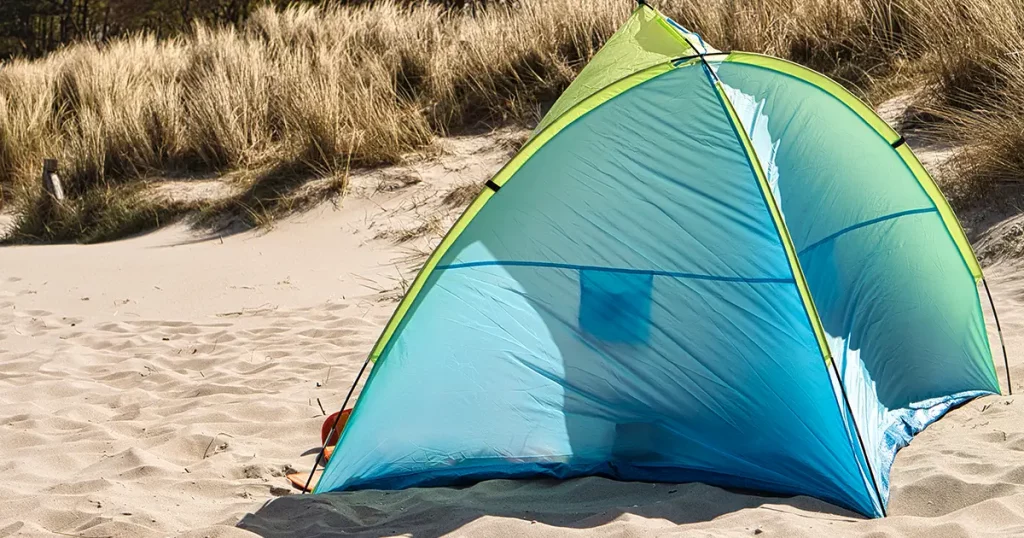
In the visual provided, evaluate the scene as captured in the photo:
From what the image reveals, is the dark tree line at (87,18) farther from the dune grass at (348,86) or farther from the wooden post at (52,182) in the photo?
the wooden post at (52,182)

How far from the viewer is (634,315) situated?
11.4 ft

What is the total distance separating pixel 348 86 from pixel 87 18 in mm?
16997

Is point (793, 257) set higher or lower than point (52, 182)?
higher

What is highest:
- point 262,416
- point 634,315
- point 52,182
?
point 634,315

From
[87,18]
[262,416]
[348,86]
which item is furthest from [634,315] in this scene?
[87,18]

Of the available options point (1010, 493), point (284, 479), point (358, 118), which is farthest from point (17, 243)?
point (1010, 493)

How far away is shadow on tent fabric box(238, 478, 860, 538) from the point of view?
124 inches

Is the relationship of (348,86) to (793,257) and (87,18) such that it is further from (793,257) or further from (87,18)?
(87,18)

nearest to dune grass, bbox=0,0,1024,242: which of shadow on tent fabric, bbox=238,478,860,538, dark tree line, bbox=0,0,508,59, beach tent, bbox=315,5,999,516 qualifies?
beach tent, bbox=315,5,999,516

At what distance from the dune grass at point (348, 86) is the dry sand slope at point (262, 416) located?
1.12 metres

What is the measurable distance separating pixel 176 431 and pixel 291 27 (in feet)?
29.6

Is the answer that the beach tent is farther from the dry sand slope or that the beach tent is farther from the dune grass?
the dune grass

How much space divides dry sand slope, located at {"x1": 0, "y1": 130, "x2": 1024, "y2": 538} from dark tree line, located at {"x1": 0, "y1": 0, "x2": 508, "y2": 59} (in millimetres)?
15782

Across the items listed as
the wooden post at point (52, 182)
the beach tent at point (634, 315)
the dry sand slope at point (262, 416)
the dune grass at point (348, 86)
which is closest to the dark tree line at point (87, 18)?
the dune grass at point (348, 86)
